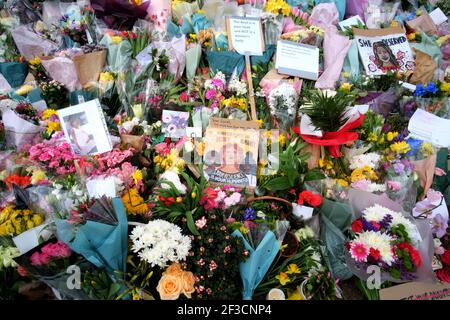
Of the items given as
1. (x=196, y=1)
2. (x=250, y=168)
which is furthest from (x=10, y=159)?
(x=196, y=1)

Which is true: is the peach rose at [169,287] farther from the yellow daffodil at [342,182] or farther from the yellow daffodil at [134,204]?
the yellow daffodil at [342,182]

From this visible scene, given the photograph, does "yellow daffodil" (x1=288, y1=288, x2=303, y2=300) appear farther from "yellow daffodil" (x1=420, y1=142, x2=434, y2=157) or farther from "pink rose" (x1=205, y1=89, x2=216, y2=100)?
"pink rose" (x1=205, y1=89, x2=216, y2=100)

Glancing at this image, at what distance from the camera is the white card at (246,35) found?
288 centimetres

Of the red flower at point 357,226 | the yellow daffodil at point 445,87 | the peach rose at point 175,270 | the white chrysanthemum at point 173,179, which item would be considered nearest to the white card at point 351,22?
the yellow daffodil at point 445,87

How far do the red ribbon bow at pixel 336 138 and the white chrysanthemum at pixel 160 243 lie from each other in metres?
1.11

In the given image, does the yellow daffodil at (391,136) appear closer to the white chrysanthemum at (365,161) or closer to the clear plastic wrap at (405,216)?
the white chrysanthemum at (365,161)

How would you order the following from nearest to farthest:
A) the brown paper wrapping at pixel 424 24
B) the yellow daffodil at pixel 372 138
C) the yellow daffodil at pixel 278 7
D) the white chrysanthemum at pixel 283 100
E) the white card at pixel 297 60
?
the yellow daffodil at pixel 372 138, the white chrysanthemum at pixel 283 100, the white card at pixel 297 60, the yellow daffodil at pixel 278 7, the brown paper wrapping at pixel 424 24

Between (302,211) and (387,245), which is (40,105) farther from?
(387,245)

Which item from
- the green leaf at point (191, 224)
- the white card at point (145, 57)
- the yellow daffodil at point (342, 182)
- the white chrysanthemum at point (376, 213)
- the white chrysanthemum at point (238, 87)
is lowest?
the yellow daffodil at point (342, 182)

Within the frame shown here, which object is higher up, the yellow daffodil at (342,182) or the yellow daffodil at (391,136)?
the yellow daffodil at (391,136)

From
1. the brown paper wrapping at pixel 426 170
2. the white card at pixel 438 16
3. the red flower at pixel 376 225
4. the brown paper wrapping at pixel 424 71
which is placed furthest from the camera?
the white card at pixel 438 16

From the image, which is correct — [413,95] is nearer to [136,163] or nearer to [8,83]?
[136,163]

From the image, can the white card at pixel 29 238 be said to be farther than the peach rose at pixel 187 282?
Yes

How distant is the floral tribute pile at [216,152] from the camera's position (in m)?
1.54
